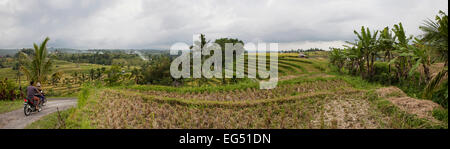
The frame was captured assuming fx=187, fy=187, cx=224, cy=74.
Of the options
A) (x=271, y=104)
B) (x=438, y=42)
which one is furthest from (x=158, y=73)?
(x=438, y=42)

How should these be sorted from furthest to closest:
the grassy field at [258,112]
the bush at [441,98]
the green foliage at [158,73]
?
the green foliage at [158,73] → the bush at [441,98] → the grassy field at [258,112]

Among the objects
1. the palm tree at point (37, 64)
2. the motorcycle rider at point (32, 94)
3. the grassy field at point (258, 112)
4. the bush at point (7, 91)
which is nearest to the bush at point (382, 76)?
the grassy field at point (258, 112)

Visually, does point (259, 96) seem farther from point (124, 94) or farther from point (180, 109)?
point (124, 94)

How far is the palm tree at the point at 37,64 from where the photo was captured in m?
6.60

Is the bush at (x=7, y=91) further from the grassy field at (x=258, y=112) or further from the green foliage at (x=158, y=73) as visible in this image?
the green foliage at (x=158, y=73)

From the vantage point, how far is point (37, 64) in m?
6.70

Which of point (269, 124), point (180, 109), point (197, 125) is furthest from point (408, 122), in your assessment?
point (180, 109)

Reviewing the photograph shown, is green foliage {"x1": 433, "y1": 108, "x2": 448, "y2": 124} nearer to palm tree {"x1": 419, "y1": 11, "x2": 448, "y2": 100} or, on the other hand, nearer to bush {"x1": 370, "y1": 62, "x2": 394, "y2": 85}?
palm tree {"x1": 419, "y1": 11, "x2": 448, "y2": 100}

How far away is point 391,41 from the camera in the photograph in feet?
24.6

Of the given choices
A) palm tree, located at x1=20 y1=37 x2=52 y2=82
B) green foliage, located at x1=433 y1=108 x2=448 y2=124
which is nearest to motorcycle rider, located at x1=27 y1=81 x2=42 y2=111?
palm tree, located at x1=20 y1=37 x2=52 y2=82

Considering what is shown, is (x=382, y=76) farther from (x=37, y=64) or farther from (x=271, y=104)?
(x=37, y=64)

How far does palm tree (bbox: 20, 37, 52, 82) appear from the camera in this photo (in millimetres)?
6602

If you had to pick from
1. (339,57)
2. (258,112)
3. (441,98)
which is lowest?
(258,112)
